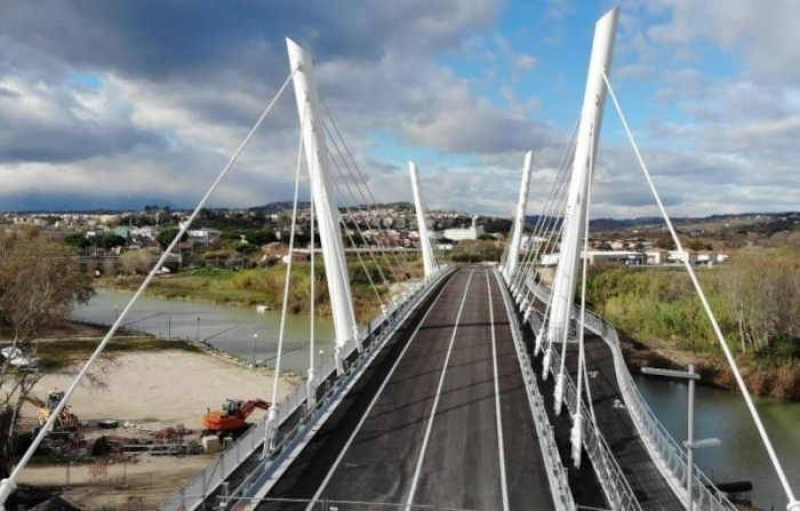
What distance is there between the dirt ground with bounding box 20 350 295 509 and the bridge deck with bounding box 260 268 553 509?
8903 millimetres

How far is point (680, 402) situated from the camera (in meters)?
39.0

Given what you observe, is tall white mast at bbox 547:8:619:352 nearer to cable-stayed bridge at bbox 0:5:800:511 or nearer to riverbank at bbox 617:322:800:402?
cable-stayed bridge at bbox 0:5:800:511

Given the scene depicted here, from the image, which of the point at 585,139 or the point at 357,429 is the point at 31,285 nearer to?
the point at 357,429

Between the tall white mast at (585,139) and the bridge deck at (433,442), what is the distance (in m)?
4.68

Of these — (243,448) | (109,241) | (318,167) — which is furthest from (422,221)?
(109,241)

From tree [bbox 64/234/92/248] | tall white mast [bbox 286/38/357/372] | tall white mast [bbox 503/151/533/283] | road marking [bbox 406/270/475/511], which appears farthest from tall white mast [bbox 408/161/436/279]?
tree [bbox 64/234/92/248]

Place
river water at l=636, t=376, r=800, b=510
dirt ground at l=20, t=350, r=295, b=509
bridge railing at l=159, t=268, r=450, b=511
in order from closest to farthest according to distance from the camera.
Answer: bridge railing at l=159, t=268, r=450, b=511, dirt ground at l=20, t=350, r=295, b=509, river water at l=636, t=376, r=800, b=510

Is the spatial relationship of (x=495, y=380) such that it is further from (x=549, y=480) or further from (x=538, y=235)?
(x=538, y=235)

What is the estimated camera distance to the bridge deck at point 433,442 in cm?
1366

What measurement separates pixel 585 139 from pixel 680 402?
22242mm

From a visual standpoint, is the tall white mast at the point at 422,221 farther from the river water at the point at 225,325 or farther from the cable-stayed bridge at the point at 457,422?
the cable-stayed bridge at the point at 457,422

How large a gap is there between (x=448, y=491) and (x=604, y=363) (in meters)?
18.5

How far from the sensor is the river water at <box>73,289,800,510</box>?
92.0 feet

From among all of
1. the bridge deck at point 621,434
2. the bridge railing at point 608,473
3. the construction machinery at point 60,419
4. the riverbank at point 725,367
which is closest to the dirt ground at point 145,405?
the construction machinery at point 60,419
